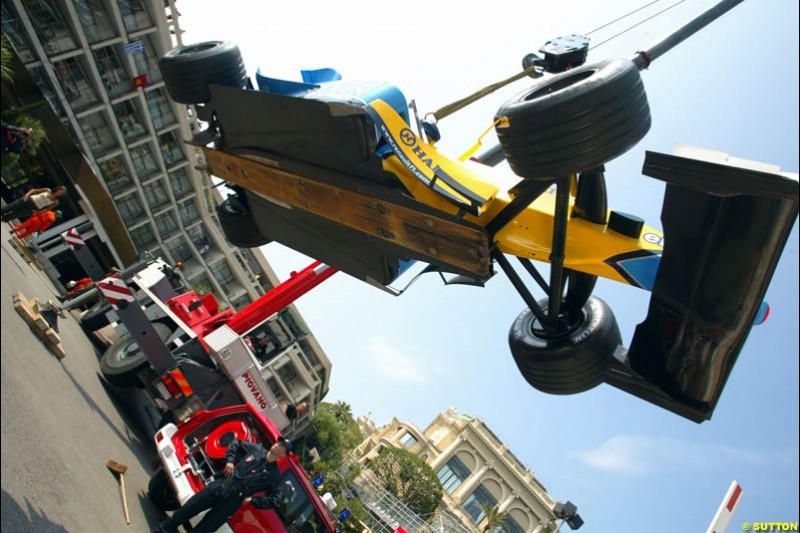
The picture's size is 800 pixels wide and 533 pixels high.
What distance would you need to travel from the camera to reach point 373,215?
4770 millimetres

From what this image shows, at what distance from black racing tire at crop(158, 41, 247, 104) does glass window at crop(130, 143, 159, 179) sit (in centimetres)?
1793

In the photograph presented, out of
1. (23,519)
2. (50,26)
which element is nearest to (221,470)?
(23,519)

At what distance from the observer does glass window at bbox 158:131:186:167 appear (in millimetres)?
23484

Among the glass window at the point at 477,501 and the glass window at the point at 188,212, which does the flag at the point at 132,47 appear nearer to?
the glass window at the point at 188,212

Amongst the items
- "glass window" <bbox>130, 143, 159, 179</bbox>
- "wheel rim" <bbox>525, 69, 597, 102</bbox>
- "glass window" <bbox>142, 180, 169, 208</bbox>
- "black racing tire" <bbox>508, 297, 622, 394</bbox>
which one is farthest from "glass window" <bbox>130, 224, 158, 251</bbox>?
"wheel rim" <bbox>525, 69, 597, 102</bbox>

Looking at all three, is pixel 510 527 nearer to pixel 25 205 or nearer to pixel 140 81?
pixel 140 81

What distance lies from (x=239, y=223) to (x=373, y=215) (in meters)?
2.34

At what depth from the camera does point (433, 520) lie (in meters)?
27.2

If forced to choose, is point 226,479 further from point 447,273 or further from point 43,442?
point 447,273

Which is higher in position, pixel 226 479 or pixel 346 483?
pixel 226 479

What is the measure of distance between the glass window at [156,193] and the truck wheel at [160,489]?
745 inches

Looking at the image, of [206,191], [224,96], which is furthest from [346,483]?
[224,96]

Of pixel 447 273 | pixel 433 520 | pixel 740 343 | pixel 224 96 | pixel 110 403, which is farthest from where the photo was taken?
pixel 433 520

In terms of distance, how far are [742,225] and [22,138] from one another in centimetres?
522
